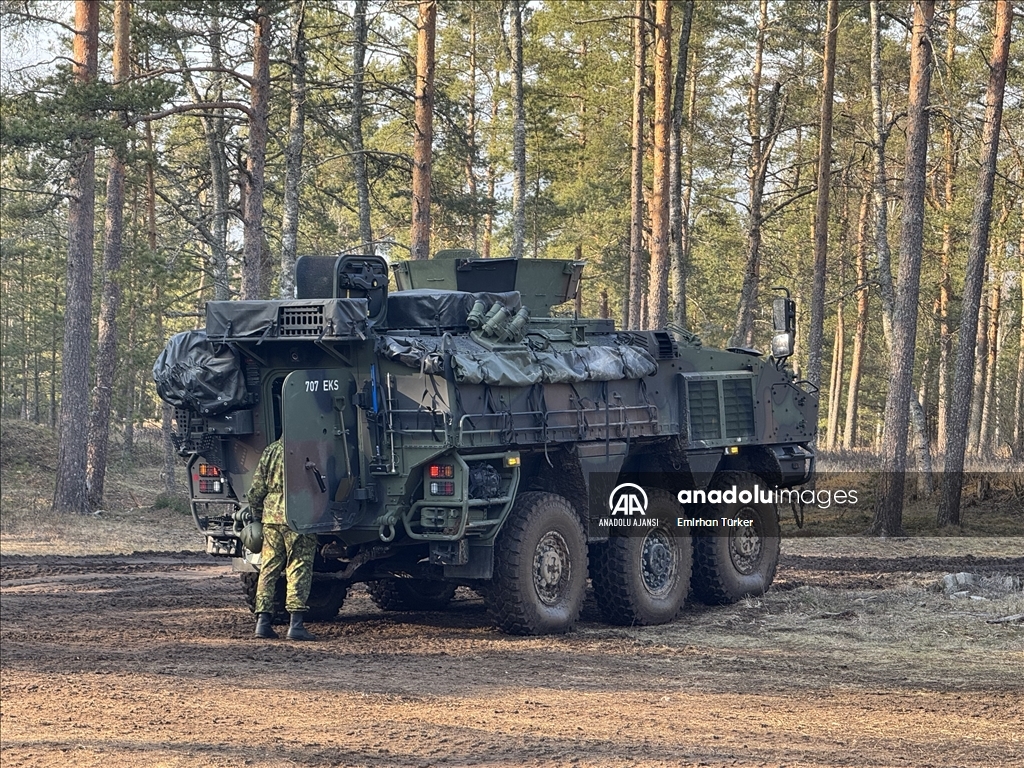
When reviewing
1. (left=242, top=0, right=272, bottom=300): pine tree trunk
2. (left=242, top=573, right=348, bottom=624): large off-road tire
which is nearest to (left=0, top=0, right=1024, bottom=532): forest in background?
(left=242, top=0, right=272, bottom=300): pine tree trunk

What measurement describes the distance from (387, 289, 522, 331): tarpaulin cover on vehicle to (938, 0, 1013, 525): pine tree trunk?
38.2ft

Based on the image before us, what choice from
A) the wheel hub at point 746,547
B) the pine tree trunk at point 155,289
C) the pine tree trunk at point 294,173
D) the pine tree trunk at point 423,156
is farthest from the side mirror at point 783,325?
the pine tree trunk at point 155,289

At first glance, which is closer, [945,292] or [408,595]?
[408,595]

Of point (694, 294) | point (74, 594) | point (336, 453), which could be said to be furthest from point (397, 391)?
point (694, 294)

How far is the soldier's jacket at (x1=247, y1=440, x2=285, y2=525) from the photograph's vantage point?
1066 centimetres

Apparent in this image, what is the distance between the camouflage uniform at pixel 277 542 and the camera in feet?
35.1

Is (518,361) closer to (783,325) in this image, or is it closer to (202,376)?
(202,376)

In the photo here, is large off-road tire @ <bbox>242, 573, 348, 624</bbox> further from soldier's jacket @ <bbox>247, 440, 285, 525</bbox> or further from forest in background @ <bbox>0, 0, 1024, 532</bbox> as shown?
forest in background @ <bbox>0, 0, 1024, 532</bbox>

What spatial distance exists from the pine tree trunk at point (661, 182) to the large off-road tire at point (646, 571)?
9.67 meters

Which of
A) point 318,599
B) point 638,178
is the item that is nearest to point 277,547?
point 318,599

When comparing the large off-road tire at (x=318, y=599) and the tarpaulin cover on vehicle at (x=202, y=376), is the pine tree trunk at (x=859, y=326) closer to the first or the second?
the large off-road tire at (x=318, y=599)

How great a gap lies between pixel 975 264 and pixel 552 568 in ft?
41.6

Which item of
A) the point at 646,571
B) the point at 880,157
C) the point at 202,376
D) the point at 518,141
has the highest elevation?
the point at 518,141

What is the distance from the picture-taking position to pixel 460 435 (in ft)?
34.6
